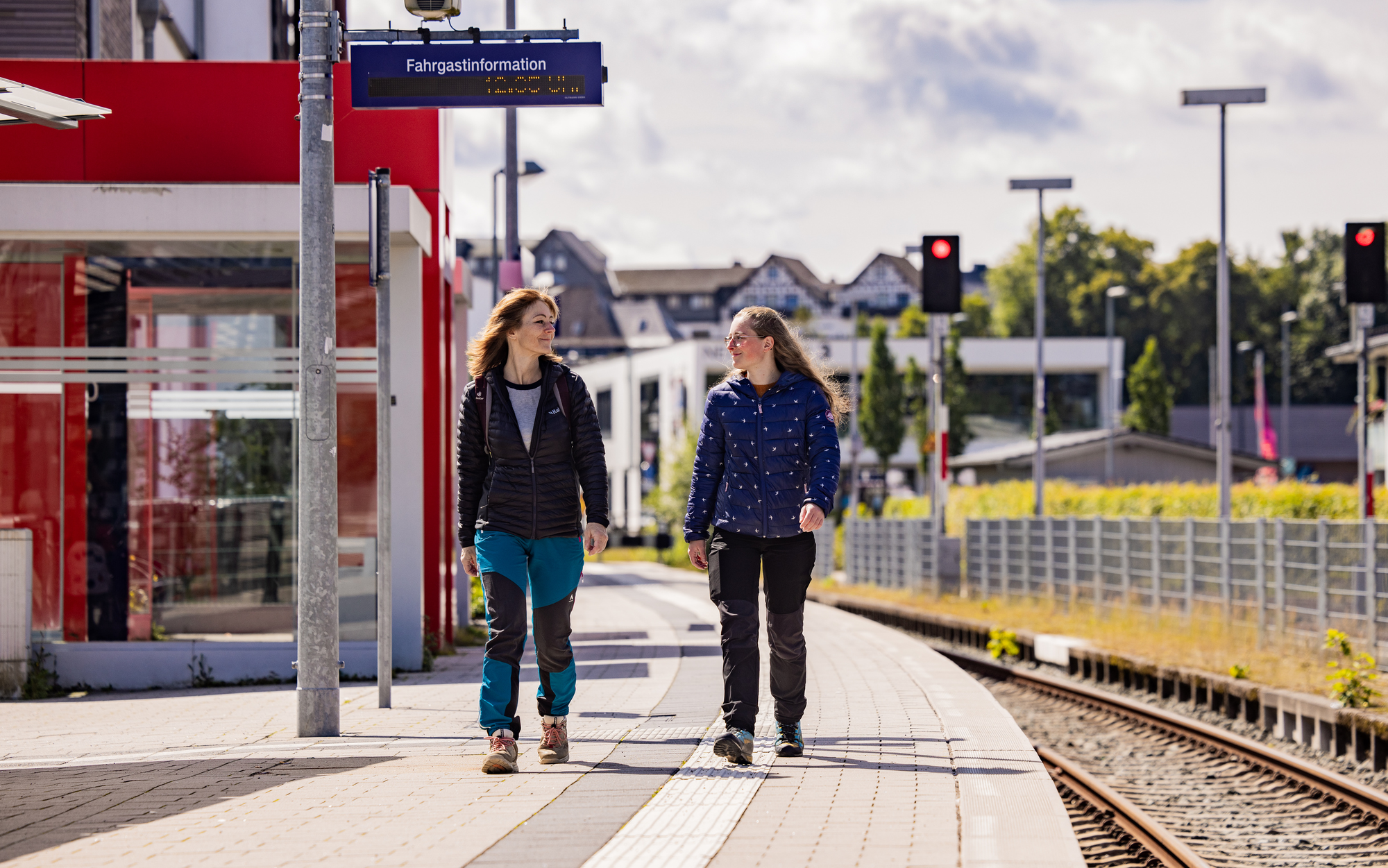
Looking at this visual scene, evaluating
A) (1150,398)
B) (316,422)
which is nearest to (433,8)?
(316,422)

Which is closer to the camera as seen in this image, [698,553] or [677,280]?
[698,553]

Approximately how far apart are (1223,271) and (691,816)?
20623 mm

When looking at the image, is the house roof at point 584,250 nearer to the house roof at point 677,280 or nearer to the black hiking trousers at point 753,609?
the house roof at point 677,280

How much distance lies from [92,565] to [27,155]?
297 cm

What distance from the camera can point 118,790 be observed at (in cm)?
646

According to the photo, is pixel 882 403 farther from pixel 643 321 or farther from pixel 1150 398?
pixel 643 321

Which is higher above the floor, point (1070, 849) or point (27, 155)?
point (27, 155)

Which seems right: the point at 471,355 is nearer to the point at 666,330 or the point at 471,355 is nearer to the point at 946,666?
the point at 946,666

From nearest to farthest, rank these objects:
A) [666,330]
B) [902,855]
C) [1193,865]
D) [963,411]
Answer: [902,855] < [1193,865] < [963,411] < [666,330]

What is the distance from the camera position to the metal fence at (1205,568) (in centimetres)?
A: 1434

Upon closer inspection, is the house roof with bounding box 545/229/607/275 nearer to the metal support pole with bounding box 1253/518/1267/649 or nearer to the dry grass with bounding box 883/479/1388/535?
the dry grass with bounding box 883/479/1388/535

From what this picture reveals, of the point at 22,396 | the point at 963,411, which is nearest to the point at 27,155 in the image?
the point at 22,396

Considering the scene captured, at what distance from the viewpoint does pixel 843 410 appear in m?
7.27

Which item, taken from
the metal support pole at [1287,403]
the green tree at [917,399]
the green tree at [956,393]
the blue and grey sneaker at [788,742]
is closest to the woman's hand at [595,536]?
the blue and grey sneaker at [788,742]
